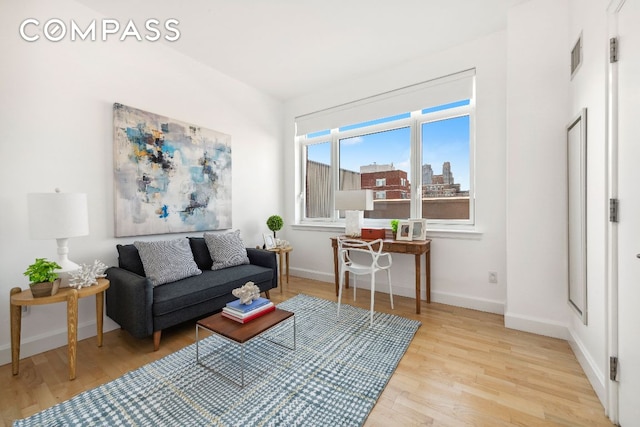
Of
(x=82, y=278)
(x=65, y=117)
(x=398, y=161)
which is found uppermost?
(x=65, y=117)

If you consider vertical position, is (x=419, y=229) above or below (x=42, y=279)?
above

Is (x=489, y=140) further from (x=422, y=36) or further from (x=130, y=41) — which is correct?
(x=130, y=41)

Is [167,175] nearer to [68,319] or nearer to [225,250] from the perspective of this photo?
[225,250]

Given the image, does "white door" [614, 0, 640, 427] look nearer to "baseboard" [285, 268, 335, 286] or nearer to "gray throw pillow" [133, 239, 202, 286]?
"baseboard" [285, 268, 335, 286]

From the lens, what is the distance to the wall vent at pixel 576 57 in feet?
6.49

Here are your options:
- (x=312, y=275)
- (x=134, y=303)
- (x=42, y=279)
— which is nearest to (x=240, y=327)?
(x=134, y=303)

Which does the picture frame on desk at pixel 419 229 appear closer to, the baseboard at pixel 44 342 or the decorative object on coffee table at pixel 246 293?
Answer: the decorative object on coffee table at pixel 246 293

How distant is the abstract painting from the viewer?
2592 mm

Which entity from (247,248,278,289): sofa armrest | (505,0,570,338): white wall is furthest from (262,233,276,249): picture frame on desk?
(505,0,570,338): white wall

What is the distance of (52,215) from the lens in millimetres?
1797

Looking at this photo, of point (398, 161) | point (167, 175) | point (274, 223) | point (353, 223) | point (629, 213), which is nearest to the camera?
point (629, 213)

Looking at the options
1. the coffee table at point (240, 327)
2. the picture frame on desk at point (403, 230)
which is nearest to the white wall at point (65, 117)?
the coffee table at point (240, 327)

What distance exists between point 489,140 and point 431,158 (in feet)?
2.14

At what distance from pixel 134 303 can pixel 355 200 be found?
246 centimetres
